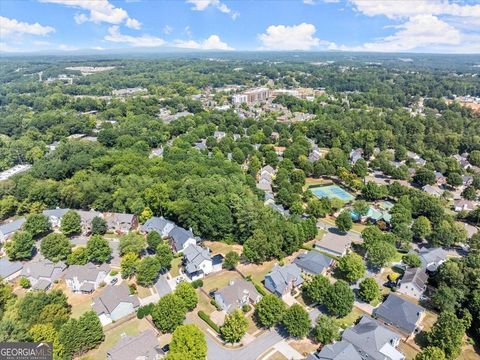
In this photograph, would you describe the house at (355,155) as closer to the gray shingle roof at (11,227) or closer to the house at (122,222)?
the house at (122,222)

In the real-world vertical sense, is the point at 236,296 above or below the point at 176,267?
above

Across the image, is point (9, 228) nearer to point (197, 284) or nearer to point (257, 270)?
point (197, 284)

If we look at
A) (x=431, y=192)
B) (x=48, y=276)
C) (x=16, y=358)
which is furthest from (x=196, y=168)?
(x=431, y=192)

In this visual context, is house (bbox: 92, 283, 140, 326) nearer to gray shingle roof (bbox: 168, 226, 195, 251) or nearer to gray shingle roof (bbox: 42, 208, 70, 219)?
gray shingle roof (bbox: 168, 226, 195, 251)

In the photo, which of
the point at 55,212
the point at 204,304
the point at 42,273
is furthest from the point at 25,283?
the point at 204,304

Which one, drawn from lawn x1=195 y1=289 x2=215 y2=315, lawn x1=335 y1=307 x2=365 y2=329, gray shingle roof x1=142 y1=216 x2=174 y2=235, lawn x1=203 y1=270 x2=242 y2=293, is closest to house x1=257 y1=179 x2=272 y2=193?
gray shingle roof x1=142 y1=216 x2=174 y2=235

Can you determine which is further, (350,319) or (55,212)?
(55,212)

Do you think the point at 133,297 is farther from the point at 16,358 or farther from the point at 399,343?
the point at 399,343
